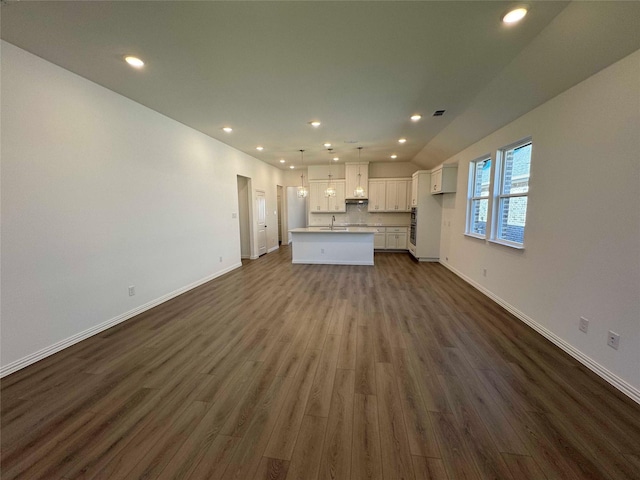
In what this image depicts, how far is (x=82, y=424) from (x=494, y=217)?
5.05 meters

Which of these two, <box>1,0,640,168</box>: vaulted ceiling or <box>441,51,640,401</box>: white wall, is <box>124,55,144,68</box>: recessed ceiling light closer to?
<box>1,0,640,168</box>: vaulted ceiling

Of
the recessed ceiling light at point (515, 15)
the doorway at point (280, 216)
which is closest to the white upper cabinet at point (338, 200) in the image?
the doorway at point (280, 216)

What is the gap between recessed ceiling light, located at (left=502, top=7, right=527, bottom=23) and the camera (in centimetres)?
179

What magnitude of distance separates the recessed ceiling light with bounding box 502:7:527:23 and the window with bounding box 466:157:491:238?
291cm

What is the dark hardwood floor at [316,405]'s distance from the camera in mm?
1383

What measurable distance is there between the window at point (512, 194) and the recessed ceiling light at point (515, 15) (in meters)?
1.77

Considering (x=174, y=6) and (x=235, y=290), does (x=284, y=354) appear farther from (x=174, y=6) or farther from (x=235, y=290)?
(x=174, y=6)

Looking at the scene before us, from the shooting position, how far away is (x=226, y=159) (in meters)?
5.48

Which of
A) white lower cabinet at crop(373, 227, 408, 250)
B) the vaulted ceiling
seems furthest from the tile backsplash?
the vaulted ceiling

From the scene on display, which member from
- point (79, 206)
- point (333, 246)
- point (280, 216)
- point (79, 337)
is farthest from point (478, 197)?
point (280, 216)

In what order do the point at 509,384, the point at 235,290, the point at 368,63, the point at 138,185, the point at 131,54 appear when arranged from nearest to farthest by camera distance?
the point at 509,384
the point at 131,54
the point at 368,63
the point at 138,185
the point at 235,290

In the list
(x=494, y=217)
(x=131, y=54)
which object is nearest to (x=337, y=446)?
(x=131, y=54)

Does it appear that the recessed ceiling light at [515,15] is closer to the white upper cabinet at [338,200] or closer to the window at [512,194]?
the window at [512,194]

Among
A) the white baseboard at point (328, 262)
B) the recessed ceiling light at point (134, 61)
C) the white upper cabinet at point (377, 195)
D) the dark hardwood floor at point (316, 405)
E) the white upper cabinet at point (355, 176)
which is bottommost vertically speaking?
the dark hardwood floor at point (316, 405)
